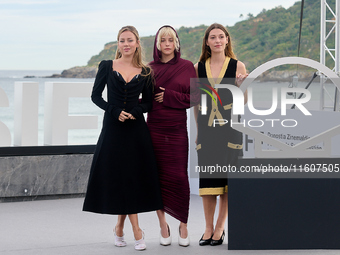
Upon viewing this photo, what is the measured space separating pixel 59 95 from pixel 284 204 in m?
2.94

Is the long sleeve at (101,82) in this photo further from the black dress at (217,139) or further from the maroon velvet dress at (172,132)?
the black dress at (217,139)

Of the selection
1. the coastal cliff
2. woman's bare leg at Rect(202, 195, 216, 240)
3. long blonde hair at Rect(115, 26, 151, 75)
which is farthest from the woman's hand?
the coastal cliff

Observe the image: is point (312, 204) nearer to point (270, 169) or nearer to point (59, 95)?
point (270, 169)

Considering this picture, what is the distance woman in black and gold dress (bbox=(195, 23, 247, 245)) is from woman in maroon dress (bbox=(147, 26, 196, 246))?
0.36ft

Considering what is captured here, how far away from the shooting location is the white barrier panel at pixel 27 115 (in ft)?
17.7

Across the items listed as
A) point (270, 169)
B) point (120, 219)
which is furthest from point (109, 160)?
point (270, 169)

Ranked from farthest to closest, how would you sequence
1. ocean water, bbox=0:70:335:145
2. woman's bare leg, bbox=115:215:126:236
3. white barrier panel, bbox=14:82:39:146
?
1. ocean water, bbox=0:70:335:145
2. white barrier panel, bbox=14:82:39:146
3. woman's bare leg, bbox=115:215:126:236

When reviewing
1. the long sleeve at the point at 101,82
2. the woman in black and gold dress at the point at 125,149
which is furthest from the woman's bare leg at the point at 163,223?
the long sleeve at the point at 101,82

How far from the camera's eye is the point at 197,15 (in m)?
34.1

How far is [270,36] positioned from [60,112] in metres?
26.9

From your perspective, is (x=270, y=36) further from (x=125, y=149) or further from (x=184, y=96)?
(x=125, y=149)

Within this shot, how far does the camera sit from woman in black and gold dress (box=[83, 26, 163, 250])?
3.36 meters

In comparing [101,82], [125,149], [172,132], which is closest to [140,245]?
[125,149]

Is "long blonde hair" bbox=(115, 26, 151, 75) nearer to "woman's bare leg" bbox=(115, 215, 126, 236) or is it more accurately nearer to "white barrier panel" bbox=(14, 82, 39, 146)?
"woman's bare leg" bbox=(115, 215, 126, 236)
